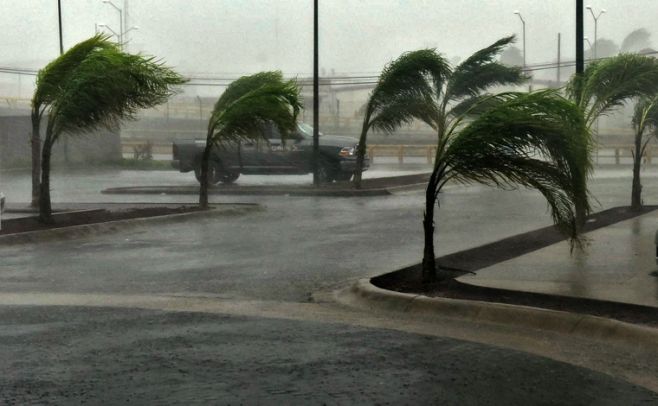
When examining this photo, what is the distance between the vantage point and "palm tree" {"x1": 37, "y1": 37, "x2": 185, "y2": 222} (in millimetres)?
20266

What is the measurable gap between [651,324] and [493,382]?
2.40m

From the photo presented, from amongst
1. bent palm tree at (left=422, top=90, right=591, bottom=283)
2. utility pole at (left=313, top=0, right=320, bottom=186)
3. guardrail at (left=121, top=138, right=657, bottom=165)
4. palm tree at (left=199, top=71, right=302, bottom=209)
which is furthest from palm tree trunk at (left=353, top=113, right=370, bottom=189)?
guardrail at (left=121, top=138, right=657, bottom=165)

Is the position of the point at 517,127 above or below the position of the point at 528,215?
above

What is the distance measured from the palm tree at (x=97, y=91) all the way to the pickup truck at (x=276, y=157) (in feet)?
40.3

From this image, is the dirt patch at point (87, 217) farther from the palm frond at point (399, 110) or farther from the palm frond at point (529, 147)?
the palm frond at point (399, 110)

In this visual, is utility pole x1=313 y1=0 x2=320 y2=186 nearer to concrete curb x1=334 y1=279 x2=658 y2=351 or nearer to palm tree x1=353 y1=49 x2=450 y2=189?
palm tree x1=353 y1=49 x2=450 y2=189

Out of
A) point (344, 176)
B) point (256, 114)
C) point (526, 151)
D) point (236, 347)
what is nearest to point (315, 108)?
point (344, 176)

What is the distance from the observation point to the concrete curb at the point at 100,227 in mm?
17734

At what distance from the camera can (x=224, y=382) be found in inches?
288

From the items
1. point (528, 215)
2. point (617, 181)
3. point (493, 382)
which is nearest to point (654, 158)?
point (617, 181)

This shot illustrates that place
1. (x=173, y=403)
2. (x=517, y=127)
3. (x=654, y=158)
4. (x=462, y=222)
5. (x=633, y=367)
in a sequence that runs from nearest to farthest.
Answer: (x=173, y=403) → (x=633, y=367) → (x=517, y=127) → (x=462, y=222) → (x=654, y=158)

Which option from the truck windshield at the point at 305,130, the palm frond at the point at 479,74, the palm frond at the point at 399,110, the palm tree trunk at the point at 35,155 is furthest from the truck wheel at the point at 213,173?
the palm tree trunk at the point at 35,155

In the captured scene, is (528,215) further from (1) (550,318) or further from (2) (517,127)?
(1) (550,318)

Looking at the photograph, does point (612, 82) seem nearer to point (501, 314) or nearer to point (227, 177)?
point (501, 314)
